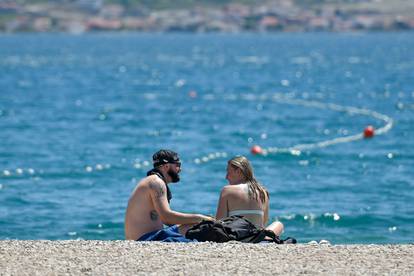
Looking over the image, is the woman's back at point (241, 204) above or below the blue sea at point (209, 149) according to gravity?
below

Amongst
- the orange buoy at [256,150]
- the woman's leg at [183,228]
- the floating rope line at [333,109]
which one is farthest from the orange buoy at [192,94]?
the woman's leg at [183,228]

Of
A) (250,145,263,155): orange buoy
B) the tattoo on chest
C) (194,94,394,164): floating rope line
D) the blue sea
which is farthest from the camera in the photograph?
(194,94,394,164): floating rope line

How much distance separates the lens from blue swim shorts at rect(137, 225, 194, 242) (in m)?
13.1

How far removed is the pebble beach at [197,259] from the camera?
11.3 m

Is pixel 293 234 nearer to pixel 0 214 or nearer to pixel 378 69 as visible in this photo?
pixel 0 214

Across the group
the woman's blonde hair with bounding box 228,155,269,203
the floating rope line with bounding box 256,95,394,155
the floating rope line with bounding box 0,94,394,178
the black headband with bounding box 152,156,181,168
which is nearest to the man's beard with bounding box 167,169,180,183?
the black headband with bounding box 152,156,181,168

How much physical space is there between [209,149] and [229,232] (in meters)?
18.2

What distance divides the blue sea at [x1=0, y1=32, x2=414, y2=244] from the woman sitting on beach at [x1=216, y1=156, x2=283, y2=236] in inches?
198

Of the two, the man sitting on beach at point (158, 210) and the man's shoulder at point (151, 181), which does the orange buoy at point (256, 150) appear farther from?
the man's shoulder at point (151, 181)

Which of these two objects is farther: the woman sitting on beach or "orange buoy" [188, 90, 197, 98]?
"orange buoy" [188, 90, 197, 98]

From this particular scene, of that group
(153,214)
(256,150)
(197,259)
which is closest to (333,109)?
(256,150)

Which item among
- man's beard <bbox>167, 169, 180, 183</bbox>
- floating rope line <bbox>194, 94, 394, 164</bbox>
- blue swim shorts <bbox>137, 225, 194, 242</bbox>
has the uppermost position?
floating rope line <bbox>194, 94, 394, 164</bbox>

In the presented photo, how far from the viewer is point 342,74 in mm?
75812

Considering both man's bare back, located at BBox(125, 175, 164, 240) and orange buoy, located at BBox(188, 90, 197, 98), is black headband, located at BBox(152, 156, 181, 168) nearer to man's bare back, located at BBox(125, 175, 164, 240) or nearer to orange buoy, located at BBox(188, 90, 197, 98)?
man's bare back, located at BBox(125, 175, 164, 240)
